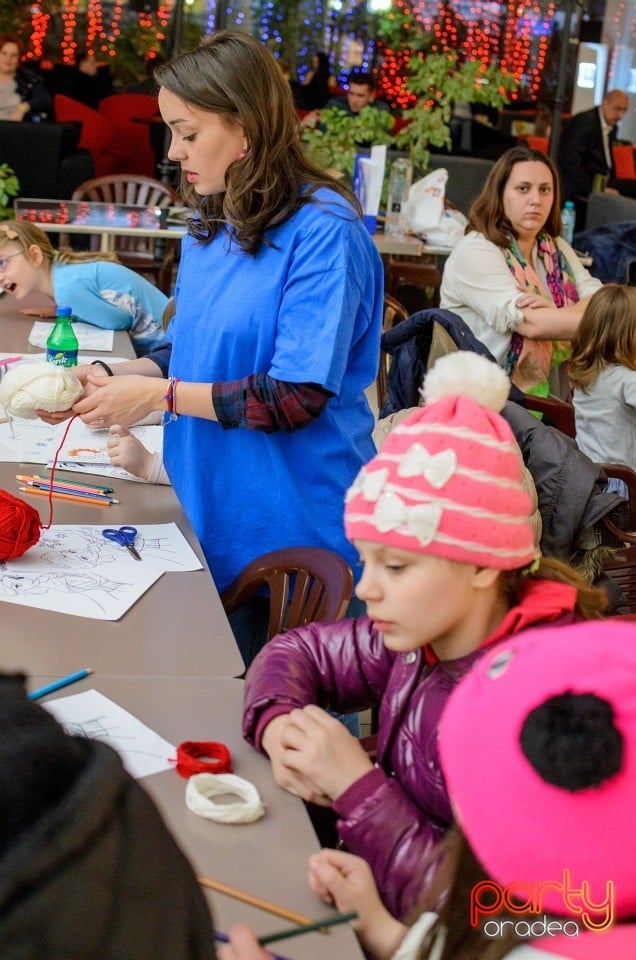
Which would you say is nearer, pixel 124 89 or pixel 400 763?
pixel 400 763

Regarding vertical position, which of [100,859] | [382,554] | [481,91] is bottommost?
[382,554]

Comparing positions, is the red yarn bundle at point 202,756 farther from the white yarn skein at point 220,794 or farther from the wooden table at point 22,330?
the wooden table at point 22,330

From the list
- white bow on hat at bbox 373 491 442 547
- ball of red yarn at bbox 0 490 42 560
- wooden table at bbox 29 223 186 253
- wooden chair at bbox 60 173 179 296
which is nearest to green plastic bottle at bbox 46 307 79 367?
ball of red yarn at bbox 0 490 42 560

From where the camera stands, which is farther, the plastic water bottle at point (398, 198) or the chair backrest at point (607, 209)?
the chair backrest at point (607, 209)

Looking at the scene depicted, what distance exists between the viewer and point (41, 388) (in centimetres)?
238

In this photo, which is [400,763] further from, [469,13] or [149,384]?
[469,13]

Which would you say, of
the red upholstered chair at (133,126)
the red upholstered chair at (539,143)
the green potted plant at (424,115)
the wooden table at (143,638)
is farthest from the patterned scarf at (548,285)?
the red upholstered chair at (539,143)

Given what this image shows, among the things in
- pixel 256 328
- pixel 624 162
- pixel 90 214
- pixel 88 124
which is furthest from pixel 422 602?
pixel 624 162

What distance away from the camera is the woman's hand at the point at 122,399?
2234 mm

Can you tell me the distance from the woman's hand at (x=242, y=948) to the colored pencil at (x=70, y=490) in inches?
55.8

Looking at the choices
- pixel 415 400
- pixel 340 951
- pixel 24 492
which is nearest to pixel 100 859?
pixel 340 951

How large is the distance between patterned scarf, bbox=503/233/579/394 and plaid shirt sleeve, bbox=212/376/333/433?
1942mm

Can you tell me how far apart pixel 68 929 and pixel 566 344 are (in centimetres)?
400

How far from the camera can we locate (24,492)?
2.44m
